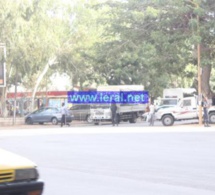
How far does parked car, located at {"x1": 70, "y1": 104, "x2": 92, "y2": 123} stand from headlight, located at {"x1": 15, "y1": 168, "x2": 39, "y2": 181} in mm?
33359

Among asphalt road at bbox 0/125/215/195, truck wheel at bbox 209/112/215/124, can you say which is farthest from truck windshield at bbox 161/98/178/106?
asphalt road at bbox 0/125/215/195

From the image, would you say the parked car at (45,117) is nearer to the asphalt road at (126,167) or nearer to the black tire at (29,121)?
the black tire at (29,121)

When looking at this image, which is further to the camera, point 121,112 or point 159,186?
point 121,112

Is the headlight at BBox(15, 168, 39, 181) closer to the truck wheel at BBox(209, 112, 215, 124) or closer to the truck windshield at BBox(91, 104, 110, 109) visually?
the truck wheel at BBox(209, 112, 215, 124)

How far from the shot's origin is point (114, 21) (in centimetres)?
3638

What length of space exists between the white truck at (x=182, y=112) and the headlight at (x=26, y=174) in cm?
2686

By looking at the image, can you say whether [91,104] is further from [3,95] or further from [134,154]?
[134,154]

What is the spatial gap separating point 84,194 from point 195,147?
28.4 feet

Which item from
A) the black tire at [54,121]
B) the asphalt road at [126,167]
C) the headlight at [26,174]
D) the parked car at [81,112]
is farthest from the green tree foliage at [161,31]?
the headlight at [26,174]

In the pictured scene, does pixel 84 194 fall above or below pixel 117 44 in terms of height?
below

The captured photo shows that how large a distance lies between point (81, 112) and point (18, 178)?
3415cm

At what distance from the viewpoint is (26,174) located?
19.5 feet

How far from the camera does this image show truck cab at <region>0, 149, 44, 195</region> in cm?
571

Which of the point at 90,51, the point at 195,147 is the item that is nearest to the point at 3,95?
the point at 90,51
